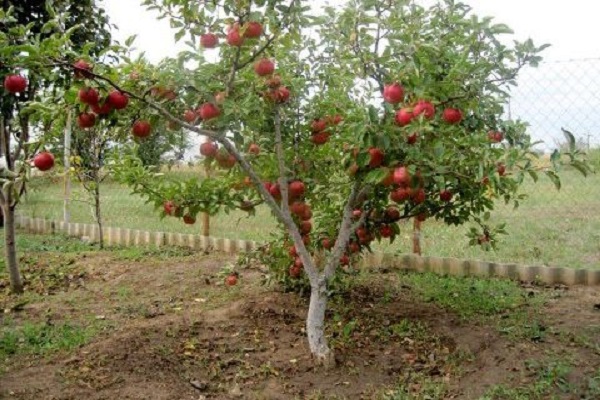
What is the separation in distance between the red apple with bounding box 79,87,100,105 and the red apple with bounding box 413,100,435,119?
130 centimetres

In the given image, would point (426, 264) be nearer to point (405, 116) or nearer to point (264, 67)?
point (405, 116)

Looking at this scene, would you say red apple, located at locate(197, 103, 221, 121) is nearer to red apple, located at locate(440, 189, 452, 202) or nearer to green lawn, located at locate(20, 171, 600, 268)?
red apple, located at locate(440, 189, 452, 202)

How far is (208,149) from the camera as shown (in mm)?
3006

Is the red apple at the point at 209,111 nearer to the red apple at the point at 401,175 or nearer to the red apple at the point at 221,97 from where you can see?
the red apple at the point at 221,97

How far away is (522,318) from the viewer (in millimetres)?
4012

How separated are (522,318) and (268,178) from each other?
1823 mm

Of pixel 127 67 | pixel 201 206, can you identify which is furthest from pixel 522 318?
pixel 127 67

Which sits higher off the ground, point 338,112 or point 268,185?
point 338,112

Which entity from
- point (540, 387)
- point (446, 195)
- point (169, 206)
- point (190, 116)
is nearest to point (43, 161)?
point (190, 116)

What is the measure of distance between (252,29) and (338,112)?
0.92m

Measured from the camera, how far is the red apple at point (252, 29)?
266 centimetres

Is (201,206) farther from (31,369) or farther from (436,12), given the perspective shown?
(436,12)

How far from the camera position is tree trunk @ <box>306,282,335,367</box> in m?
3.36

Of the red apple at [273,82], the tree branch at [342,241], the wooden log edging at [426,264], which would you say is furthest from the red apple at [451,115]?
the wooden log edging at [426,264]
